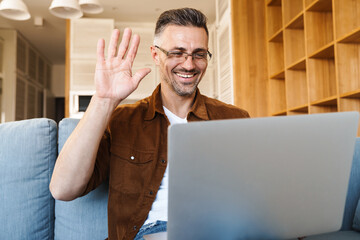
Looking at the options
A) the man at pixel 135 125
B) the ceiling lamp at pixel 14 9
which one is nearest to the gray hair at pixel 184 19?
the man at pixel 135 125

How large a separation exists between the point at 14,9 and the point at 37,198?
267cm

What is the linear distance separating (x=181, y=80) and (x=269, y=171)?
79cm

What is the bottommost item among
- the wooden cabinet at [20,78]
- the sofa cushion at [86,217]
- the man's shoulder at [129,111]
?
the sofa cushion at [86,217]

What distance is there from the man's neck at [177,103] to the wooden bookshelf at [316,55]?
1.32 metres

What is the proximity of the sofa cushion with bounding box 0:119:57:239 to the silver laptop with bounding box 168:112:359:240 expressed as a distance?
862mm

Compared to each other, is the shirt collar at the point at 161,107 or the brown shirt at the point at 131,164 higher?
the shirt collar at the point at 161,107

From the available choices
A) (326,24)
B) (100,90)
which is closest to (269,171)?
(100,90)

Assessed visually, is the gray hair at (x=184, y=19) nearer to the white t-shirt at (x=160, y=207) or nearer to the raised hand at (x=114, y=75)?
the raised hand at (x=114, y=75)

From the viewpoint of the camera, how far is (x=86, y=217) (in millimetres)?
1315

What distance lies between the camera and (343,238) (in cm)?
127

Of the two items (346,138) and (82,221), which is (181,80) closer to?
(82,221)

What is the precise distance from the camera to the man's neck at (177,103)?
140 cm

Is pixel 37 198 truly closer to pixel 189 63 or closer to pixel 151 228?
pixel 151 228

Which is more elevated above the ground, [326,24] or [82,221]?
[326,24]
